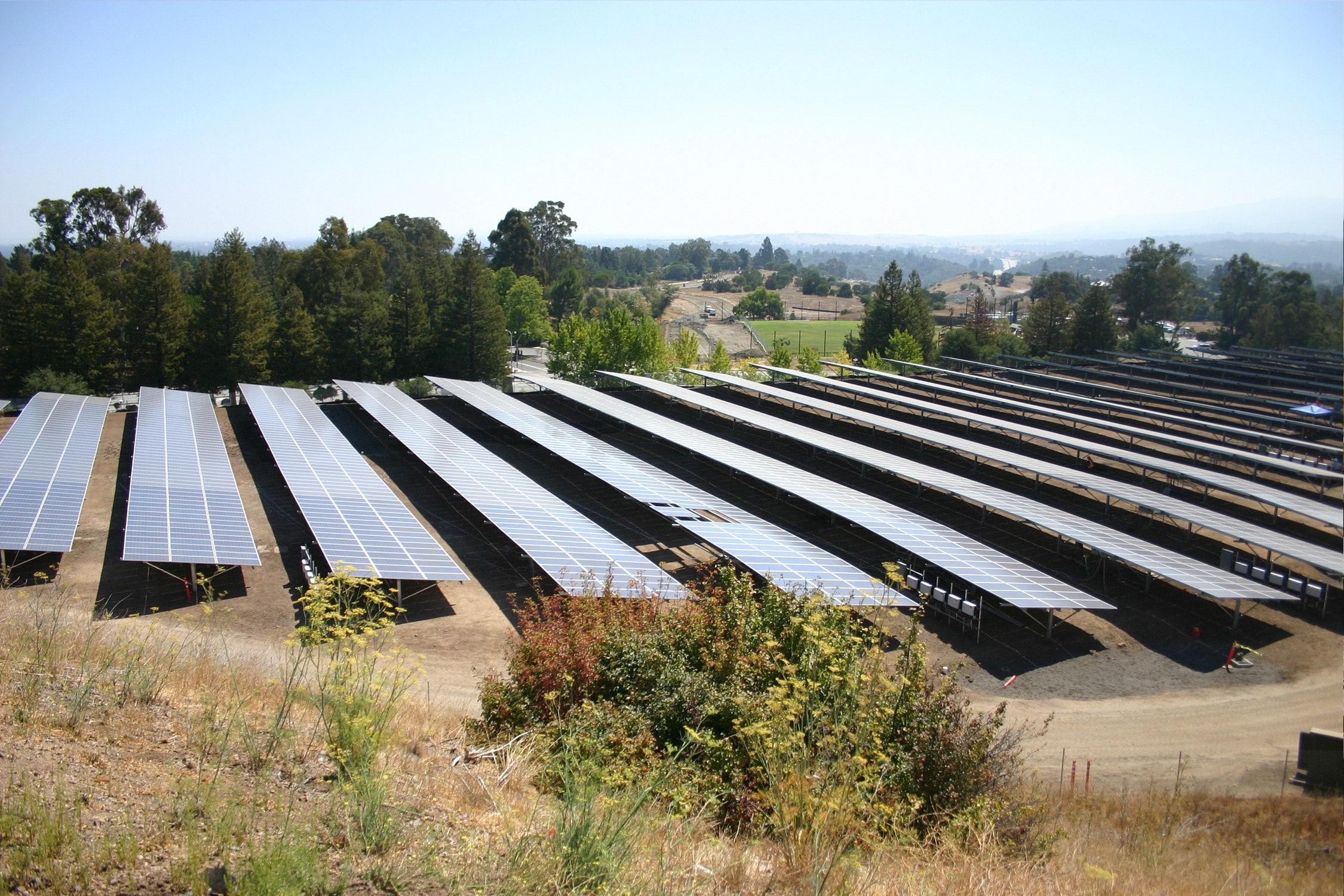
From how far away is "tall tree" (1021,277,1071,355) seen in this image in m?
62.6

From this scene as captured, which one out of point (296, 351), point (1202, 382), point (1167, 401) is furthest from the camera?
point (296, 351)

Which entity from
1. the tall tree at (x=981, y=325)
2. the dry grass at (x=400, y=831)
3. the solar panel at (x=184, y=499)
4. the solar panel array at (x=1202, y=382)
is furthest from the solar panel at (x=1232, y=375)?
the solar panel at (x=184, y=499)

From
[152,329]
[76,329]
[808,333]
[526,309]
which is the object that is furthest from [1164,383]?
[808,333]

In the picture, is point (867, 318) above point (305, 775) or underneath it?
above

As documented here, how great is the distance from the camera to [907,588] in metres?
17.5

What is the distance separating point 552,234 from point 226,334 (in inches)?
2330

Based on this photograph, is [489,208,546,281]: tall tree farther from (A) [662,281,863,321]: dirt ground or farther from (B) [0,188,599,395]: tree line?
(A) [662,281,863,321]: dirt ground

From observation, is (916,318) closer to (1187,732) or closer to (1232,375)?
(1232,375)

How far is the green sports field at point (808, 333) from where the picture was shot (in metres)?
89.8

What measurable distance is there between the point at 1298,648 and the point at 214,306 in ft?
154

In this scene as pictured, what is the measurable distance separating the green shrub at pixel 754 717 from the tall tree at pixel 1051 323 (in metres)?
59.9

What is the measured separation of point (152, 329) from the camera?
40.7m

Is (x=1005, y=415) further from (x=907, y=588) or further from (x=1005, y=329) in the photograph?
(x=1005, y=329)

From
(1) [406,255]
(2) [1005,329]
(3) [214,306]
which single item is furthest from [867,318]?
(1) [406,255]
